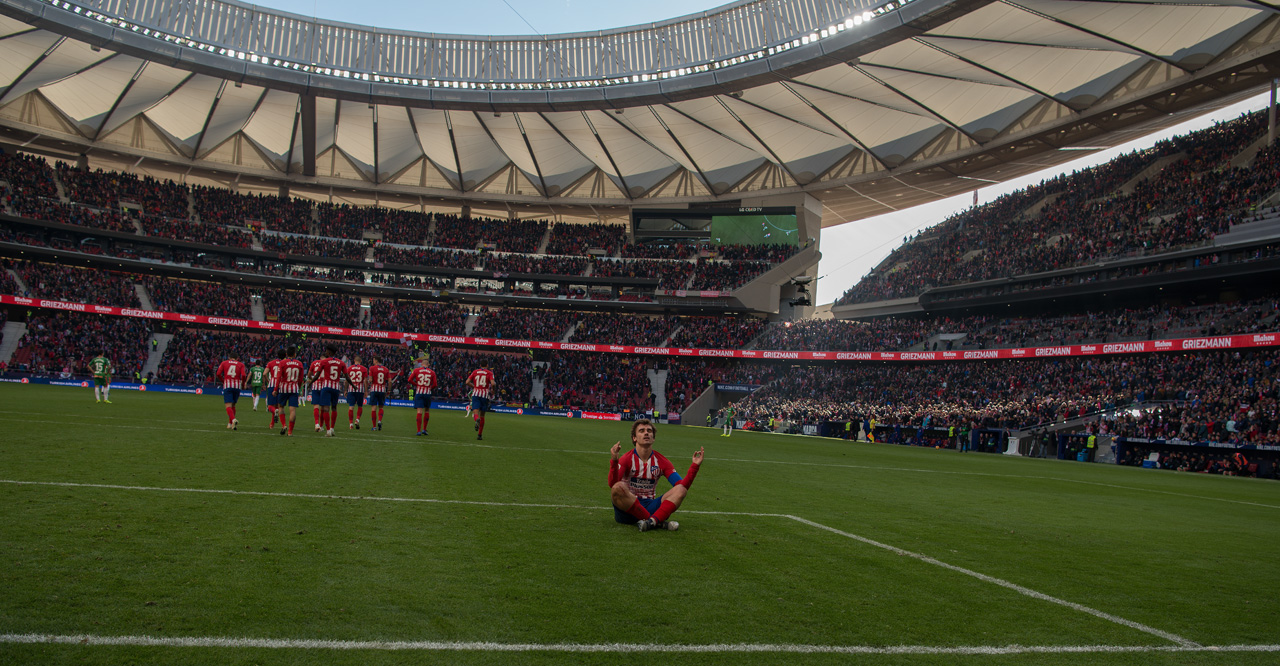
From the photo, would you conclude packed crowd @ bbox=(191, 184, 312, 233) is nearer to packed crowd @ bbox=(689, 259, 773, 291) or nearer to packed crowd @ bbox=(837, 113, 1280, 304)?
packed crowd @ bbox=(689, 259, 773, 291)

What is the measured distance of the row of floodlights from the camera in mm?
36344

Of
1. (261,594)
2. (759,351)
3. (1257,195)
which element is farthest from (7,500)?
(759,351)

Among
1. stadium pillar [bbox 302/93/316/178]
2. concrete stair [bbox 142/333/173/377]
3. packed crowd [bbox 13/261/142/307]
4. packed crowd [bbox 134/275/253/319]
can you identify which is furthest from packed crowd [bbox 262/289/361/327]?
stadium pillar [bbox 302/93/316/178]

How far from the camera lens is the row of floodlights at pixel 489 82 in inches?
1431

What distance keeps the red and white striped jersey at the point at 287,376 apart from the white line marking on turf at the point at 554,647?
43.9ft

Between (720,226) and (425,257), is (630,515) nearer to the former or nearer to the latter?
(720,226)

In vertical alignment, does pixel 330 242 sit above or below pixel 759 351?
above

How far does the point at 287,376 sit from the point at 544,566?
12.6 metres

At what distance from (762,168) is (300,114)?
3556 centimetres

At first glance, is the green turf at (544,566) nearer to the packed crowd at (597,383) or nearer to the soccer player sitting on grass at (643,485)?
the soccer player sitting on grass at (643,485)

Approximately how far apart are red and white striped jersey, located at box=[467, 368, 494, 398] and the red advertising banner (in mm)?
32787

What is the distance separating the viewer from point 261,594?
455 centimetres

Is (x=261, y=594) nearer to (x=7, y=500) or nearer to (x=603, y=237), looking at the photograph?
(x=7, y=500)

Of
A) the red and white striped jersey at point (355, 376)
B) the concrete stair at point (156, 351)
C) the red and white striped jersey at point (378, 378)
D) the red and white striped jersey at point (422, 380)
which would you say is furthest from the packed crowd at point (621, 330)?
the red and white striped jersey at point (355, 376)
